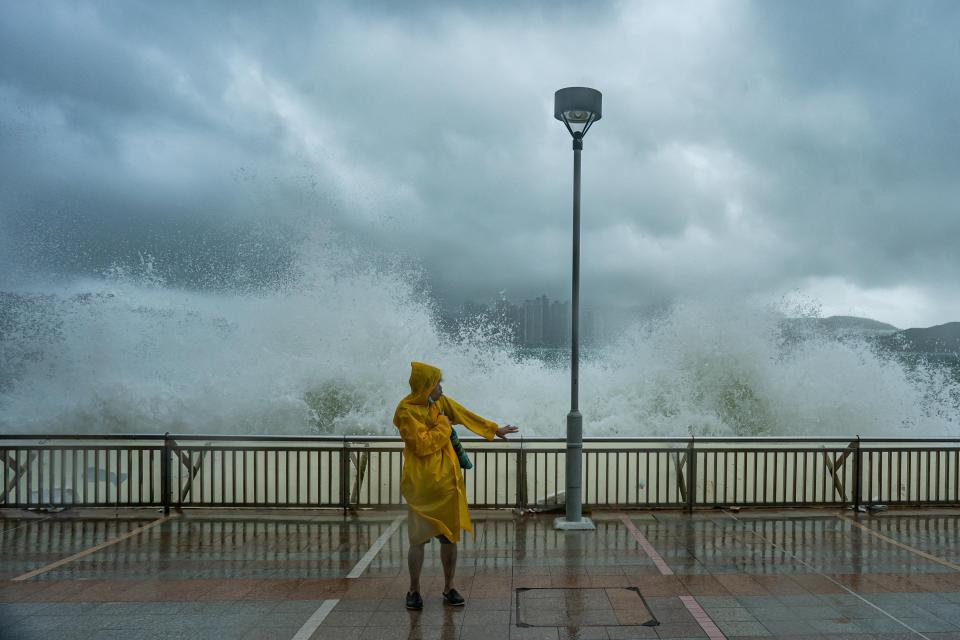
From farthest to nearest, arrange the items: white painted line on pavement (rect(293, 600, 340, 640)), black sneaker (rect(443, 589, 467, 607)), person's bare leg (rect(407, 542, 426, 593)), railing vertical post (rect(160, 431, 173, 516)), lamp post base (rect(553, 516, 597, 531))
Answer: railing vertical post (rect(160, 431, 173, 516))
lamp post base (rect(553, 516, 597, 531))
black sneaker (rect(443, 589, 467, 607))
person's bare leg (rect(407, 542, 426, 593))
white painted line on pavement (rect(293, 600, 340, 640))

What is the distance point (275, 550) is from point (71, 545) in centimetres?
229

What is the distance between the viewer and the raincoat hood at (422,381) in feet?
16.7

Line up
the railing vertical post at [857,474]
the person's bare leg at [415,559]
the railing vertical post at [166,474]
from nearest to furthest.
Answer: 1. the person's bare leg at [415,559]
2. the railing vertical post at [166,474]
3. the railing vertical post at [857,474]

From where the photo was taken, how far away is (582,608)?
5.33 m

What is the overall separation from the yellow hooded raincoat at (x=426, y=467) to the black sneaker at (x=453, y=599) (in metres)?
0.53

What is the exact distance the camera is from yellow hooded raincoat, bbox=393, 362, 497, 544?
509 centimetres

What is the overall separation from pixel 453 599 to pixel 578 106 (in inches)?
218

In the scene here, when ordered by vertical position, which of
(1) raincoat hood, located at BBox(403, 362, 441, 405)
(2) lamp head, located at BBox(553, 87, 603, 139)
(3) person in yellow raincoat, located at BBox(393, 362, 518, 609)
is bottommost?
(3) person in yellow raincoat, located at BBox(393, 362, 518, 609)

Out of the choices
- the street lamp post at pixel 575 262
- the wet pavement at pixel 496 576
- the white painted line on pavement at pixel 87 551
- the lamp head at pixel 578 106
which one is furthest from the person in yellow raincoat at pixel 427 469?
the lamp head at pixel 578 106

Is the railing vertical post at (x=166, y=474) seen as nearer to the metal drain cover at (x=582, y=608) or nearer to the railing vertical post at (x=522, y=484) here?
the railing vertical post at (x=522, y=484)

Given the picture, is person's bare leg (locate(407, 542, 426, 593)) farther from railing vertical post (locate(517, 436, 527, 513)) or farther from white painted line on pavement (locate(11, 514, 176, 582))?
white painted line on pavement (locate(11, 514, 176, 582))

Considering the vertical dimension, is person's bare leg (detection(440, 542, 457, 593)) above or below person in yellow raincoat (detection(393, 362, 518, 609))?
below

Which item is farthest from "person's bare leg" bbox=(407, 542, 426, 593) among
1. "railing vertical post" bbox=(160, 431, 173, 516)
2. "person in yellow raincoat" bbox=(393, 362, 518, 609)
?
"railing vertical post" bbox=(160, 431, 173, 516)

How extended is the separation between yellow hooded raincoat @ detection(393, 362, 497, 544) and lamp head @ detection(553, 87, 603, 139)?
422 cm
